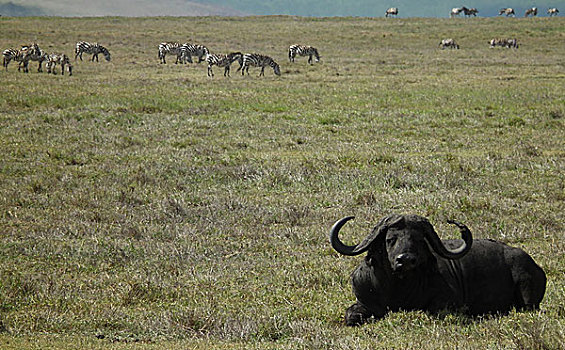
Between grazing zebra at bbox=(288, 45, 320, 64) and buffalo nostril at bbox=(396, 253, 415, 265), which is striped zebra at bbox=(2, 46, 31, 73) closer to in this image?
grazing zebra at bbox=(288, 45, 320, 64)

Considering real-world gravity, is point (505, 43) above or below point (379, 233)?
above

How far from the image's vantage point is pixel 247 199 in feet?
34.8

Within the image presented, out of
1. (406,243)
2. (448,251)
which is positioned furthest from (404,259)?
(448,251)

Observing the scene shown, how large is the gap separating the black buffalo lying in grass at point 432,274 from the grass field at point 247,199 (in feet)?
0.58

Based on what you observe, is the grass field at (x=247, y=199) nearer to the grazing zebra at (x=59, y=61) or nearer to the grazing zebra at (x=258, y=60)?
the grazing zebra at (x=59, y=61)

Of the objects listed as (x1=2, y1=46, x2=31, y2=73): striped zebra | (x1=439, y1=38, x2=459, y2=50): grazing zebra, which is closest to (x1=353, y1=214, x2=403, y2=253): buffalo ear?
(x1=2, y1=46, x2=31, y2=73): striped zebra

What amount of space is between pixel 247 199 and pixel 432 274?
5.22 m

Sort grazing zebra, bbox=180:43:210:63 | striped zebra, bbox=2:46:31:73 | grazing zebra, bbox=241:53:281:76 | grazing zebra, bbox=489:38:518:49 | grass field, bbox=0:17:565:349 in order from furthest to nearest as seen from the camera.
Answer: grazing zebra, bbox=489:38:518:49, grazing zebra, bbox=180:43:210:63, grazing zebra, bbox=241:53:281:76, striped zebra, bbox=2:46:31:73, grass field, bbox=0:17:565:349

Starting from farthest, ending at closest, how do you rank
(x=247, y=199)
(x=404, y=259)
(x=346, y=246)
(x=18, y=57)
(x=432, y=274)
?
(x=18, y=57) < (x=247, y=199) < (x=432, y=274) < (x=346, y=246) < (x=404, y=259)

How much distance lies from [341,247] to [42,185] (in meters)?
7.06

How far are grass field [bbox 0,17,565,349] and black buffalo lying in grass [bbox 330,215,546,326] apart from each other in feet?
0.58

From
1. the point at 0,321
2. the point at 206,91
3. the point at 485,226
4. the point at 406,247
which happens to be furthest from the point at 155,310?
the point at 206,91

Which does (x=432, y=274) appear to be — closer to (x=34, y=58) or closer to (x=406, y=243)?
(x=406, y=243)

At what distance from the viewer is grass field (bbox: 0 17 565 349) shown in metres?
5.72
